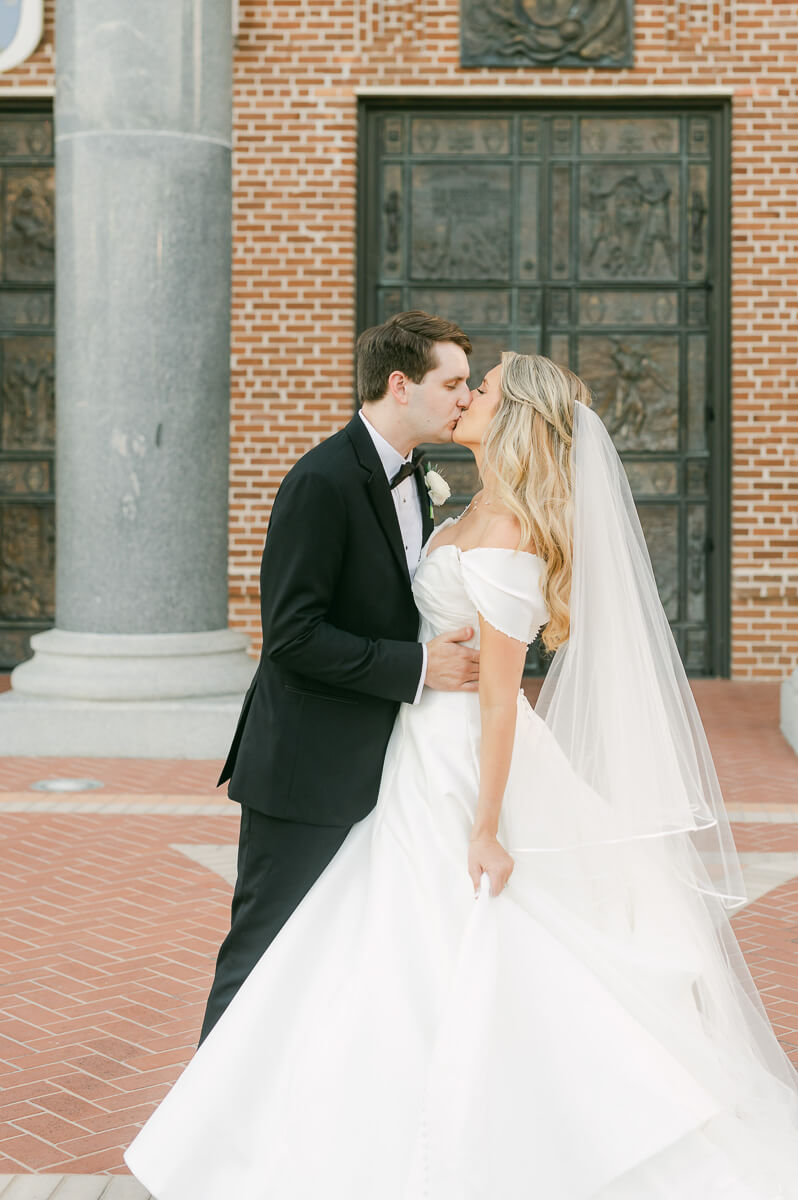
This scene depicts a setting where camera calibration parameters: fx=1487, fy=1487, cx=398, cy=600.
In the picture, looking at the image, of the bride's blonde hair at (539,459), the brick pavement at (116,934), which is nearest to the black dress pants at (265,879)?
the brick pavement at (116,934)

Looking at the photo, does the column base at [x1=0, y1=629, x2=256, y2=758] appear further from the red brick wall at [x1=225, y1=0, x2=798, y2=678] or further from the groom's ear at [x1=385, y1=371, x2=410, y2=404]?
the groom's ear at [x1=385, y1=371, x2=410, y2=404]

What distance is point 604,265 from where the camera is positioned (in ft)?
36.1

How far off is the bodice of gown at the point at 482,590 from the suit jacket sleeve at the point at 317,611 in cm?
12

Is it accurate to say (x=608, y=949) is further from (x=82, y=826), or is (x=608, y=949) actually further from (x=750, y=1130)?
Answer: (x=82, y=826)

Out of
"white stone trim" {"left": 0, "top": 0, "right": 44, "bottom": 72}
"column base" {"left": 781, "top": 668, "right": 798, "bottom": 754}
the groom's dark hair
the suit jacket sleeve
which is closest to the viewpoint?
the suit jacket sleeve

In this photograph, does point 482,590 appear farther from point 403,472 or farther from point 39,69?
point 39,69

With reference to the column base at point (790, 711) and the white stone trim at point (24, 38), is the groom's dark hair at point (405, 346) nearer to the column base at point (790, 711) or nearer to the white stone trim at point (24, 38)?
the column base at point (790, 711)

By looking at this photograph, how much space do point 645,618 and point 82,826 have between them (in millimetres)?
3803

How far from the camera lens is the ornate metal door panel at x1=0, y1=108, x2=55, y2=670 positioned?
1123 centimetres

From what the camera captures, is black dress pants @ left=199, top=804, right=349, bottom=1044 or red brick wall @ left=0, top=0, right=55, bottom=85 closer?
black dress pants @ left=199, top=804, right=349, bottom=1044

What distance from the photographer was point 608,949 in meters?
3.07

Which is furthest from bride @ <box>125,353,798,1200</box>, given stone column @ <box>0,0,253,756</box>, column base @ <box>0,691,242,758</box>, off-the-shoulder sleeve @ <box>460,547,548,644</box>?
stone column @ <box>0,0,253,756</box>

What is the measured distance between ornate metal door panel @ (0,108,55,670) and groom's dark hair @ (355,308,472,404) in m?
8.39

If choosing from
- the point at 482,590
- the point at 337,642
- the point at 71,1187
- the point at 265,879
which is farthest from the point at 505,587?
the point at 71,1187
